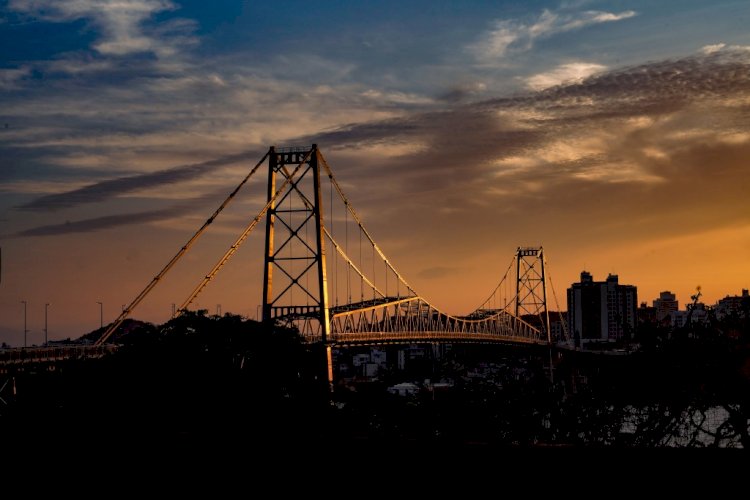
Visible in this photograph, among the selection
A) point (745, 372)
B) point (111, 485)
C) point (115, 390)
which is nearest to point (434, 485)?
point (111, 485)

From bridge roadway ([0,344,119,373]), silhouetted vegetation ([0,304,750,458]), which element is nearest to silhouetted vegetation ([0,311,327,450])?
silhouetted vegetation ([0,304,750,458])

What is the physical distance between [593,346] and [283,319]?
10005 centimetres

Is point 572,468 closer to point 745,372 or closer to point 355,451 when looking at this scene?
point 355,451

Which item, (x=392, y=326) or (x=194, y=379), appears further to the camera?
(x=392, y=326)

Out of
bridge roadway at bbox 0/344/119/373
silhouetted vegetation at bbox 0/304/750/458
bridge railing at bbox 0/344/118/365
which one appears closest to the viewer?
silhouetted vegetation at bbox 0/304/750/458

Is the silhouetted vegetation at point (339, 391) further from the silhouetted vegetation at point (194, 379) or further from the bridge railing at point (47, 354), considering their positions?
the bridge railing at point (47, 354)

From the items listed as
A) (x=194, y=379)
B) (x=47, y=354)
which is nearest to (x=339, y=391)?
(x=194, y=379)

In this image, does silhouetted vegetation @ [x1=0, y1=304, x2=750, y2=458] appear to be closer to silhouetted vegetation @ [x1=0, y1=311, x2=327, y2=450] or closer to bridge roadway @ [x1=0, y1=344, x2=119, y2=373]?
silhouetted vegetation @ [x1=0, y1=311, x2=327, y2=450]

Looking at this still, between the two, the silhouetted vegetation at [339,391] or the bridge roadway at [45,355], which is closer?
the silhouetted vegetation at [339,391]

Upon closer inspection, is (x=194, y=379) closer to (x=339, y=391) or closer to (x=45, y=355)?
(x=339, y=391)

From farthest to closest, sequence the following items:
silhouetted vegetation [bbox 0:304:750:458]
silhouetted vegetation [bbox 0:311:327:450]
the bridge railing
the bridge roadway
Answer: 1. the bridge railing
2. the bridge roadway
3. silhouetted vegetation [bbox 0:311:327:450]
4. silhouetted vegetation [bbox 0:304:750:458]

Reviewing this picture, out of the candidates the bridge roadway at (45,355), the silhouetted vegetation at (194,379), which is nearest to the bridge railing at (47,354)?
the bridge roadway at (45,355)

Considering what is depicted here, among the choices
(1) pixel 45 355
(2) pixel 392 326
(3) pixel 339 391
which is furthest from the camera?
(2) pixel 392 326

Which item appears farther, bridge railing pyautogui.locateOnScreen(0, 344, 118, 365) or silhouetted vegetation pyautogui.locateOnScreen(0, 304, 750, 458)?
bridge railing pyautogui.locateOnScreen(0, 344, 118, 365)
